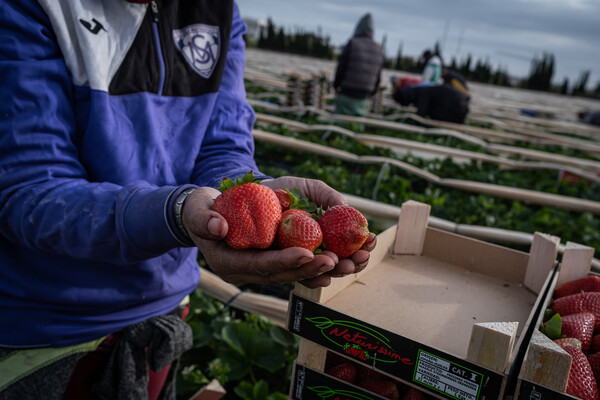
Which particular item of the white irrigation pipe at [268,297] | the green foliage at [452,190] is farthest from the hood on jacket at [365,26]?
the white irrigation pipe at [268,297]

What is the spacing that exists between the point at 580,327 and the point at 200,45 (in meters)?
1.46

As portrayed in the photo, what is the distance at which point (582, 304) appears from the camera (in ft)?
4.93

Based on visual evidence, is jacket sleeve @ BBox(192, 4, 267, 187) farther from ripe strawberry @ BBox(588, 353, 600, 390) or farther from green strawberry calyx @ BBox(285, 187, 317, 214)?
ripe strawberry @ BBox(588, 353, 600, 390)

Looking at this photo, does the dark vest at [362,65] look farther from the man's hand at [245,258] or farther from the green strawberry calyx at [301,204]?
the man's hand at [245,258]

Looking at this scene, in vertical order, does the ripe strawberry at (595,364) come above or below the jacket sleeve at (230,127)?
below

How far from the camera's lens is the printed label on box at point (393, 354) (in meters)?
1.14

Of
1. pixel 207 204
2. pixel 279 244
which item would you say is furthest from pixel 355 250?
pixel 207 204

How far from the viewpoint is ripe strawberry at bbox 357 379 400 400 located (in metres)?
1.36

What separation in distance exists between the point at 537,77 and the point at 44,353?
45.2 m

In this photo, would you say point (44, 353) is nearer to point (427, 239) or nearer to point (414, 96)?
point (427, 239)

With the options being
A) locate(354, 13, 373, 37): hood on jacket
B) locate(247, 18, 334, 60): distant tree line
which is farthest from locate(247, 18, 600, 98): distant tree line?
locate(354, 13, 373, 37): hood on jacket

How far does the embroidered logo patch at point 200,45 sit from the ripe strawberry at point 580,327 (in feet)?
4.45

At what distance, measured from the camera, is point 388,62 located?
40.7 metres

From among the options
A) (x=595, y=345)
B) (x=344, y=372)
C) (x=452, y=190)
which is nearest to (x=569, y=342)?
(x=595, y=345)
